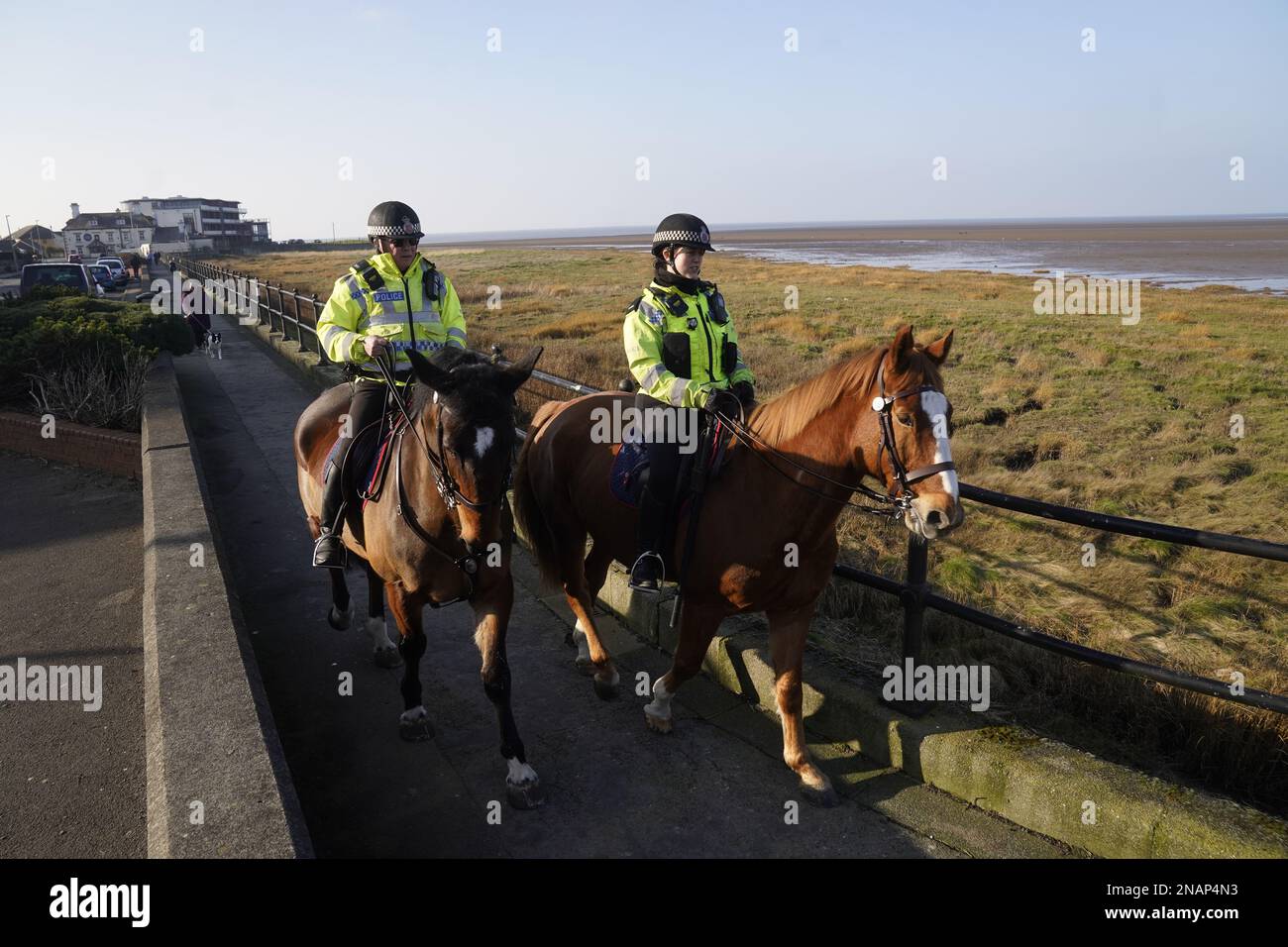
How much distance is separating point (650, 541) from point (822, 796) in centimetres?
151

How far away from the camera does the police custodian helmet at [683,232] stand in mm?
4172

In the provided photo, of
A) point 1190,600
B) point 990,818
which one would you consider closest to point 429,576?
point 990,818

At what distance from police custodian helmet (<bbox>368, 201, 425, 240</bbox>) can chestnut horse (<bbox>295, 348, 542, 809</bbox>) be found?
115 centimetres

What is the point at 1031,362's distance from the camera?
16.4 meters

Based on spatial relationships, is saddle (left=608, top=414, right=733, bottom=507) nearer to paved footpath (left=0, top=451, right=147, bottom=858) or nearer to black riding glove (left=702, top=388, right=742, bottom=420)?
black riding glove (left=702, top=388, right=742, bottom=420)

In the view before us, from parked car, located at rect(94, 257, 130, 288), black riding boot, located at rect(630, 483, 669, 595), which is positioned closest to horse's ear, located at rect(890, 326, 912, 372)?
black riding boot, located at rect(630, 483, 669, 595)

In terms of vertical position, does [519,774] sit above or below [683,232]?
below
